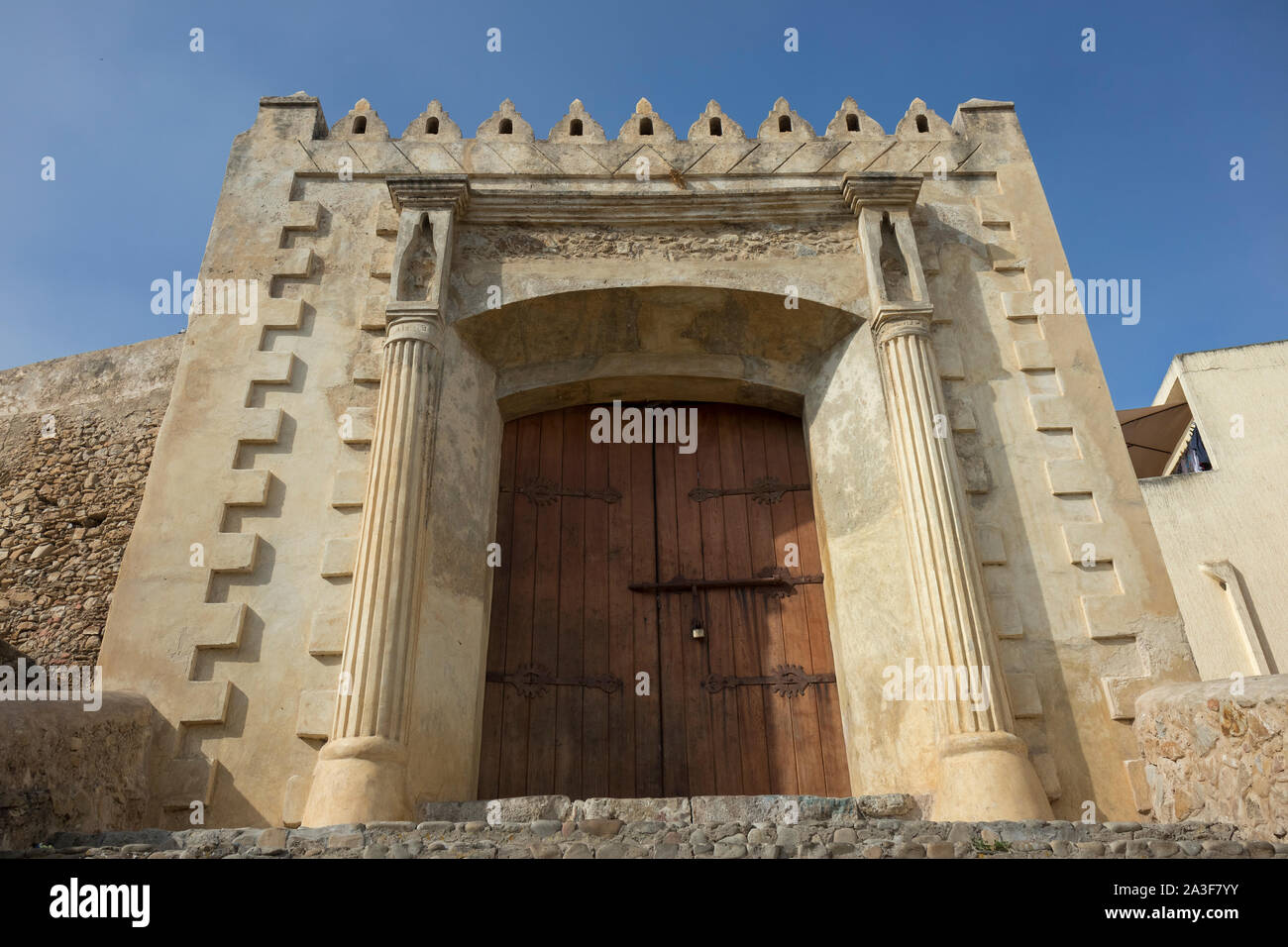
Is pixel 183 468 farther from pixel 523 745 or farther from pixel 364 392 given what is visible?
pixel 523 745

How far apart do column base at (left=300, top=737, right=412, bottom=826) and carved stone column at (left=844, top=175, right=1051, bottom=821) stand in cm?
289

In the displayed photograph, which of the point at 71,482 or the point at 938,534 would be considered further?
the point at 71,482

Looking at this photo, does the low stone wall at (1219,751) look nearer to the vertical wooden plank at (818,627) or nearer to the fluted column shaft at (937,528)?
the fluted column shaft at (937,528)

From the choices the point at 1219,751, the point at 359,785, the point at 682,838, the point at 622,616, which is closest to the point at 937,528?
the point at 1219,751

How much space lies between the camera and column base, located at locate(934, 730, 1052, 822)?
4.66 metres

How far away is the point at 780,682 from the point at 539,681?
1.61 m

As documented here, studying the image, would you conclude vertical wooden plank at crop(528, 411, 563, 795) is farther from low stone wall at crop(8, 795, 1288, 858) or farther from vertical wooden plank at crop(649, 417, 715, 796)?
low stone wall at crop(8, 795, 1288, 858)

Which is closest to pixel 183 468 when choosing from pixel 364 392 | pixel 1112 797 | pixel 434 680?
pixel 364 392

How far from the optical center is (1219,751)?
4.33 m

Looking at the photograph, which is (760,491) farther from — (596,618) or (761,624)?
(596,618)

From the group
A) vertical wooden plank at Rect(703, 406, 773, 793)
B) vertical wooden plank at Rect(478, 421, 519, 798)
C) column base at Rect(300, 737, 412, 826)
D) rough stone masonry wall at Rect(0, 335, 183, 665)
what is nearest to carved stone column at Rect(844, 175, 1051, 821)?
vertical wooden plank at Rect(703, 406, 773, 793)

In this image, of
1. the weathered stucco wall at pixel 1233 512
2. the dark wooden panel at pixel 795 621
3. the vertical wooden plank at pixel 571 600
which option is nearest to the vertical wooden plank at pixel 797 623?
the dark wooden panel at pixel 795 621

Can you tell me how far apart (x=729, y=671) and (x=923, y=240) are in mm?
3550

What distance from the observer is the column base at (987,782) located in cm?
466
